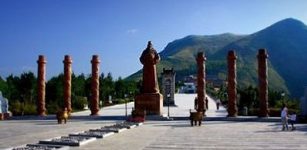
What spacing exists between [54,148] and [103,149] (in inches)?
55.4

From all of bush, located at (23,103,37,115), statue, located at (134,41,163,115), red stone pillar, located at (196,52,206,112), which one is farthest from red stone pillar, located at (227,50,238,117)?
bush, located at (23,103,37,115)

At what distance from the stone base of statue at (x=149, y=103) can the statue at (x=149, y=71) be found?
0.62m

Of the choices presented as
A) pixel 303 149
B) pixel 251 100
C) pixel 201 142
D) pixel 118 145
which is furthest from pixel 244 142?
pixel 251 100

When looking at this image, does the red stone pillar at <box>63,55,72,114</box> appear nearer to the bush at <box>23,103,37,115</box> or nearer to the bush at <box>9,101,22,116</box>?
the bush at <box>23,103,37,115</box>

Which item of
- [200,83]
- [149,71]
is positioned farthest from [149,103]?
[200,83]

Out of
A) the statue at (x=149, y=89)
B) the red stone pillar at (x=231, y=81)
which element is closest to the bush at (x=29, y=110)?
the statue at (x=149, y=89)

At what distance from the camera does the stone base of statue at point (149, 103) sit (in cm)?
3194

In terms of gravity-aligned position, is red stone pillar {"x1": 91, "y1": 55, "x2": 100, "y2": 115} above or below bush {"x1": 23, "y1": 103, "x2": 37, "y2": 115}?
above

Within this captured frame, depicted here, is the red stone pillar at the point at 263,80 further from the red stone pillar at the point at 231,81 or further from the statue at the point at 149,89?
the statue at the point at 149,89

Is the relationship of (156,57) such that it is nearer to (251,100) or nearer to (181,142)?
(181,142)

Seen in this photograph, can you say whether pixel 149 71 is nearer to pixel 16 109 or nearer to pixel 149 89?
pixel 149 89

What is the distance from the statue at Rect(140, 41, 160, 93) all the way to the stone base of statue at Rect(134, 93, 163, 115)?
2.03 feet

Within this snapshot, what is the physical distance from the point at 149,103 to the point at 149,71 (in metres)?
2.30

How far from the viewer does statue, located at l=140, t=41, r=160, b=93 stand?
32562mm
